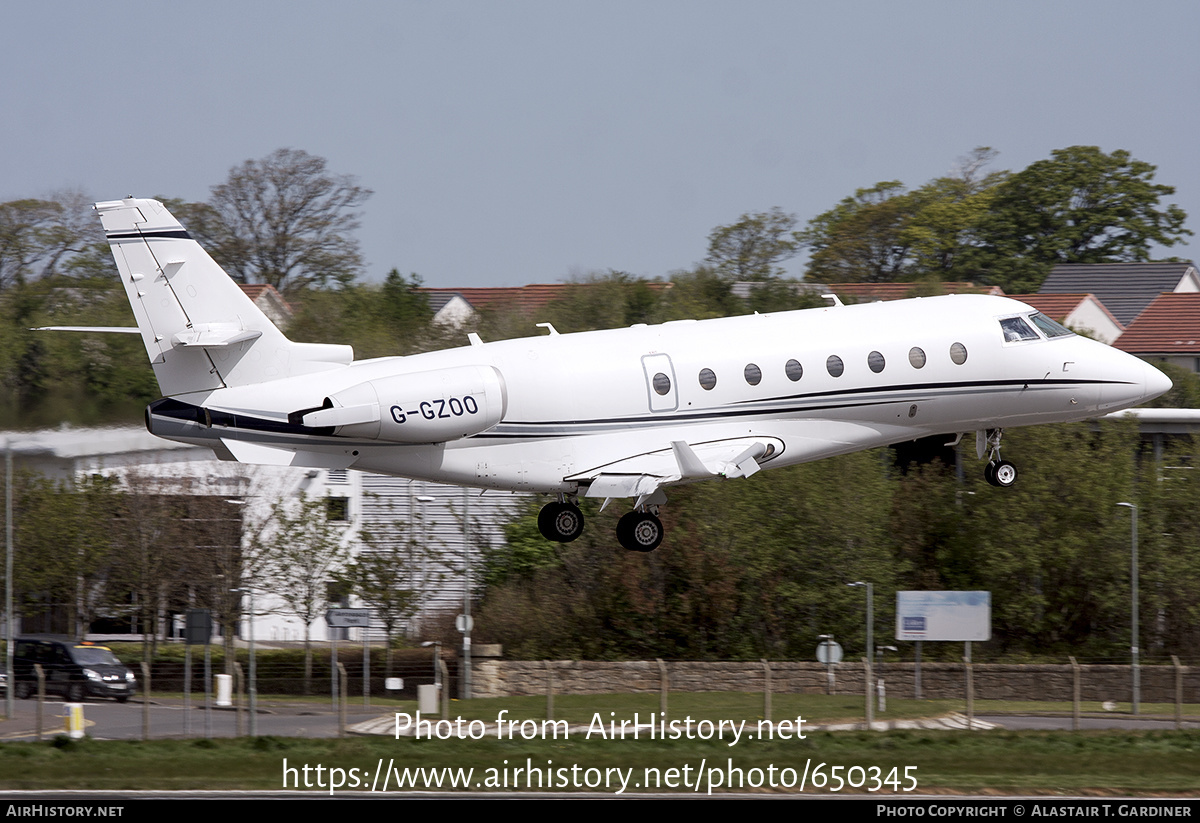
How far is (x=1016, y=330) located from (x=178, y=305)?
668 inches

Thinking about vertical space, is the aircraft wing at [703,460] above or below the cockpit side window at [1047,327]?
below

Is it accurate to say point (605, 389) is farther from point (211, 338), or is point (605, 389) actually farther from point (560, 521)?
point (211, 338)

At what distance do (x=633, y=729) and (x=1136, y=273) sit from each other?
84046 millimetres

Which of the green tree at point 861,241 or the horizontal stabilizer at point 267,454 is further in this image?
the green tree at point 861,241

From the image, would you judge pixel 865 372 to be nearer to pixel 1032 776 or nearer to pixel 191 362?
pixel 1032 776

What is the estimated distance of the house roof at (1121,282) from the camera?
106 meters

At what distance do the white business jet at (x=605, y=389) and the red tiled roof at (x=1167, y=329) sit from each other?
2390 inches

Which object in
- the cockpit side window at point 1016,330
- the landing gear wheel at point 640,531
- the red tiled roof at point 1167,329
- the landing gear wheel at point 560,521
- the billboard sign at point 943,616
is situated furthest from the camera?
the red tiled roof at point 1167,329

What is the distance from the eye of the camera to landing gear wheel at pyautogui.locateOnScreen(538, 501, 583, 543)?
29.6 m

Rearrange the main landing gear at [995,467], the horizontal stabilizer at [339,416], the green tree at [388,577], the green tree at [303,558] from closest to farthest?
the horizontal stabilizer at [339,416] < the main landing gear at [995,467] < the green tree at [388,577] < the green tree at [303,558]

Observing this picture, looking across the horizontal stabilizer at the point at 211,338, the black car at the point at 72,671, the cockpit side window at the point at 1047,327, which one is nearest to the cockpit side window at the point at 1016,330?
the cockpit side window at the point at 1047,327

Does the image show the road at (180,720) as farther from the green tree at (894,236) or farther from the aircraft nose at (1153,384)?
the green tree at (894,236)

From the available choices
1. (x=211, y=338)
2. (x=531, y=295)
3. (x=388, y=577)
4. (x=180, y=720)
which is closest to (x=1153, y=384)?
(x=211, y=338)

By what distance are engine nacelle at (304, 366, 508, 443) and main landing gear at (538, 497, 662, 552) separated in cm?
290
